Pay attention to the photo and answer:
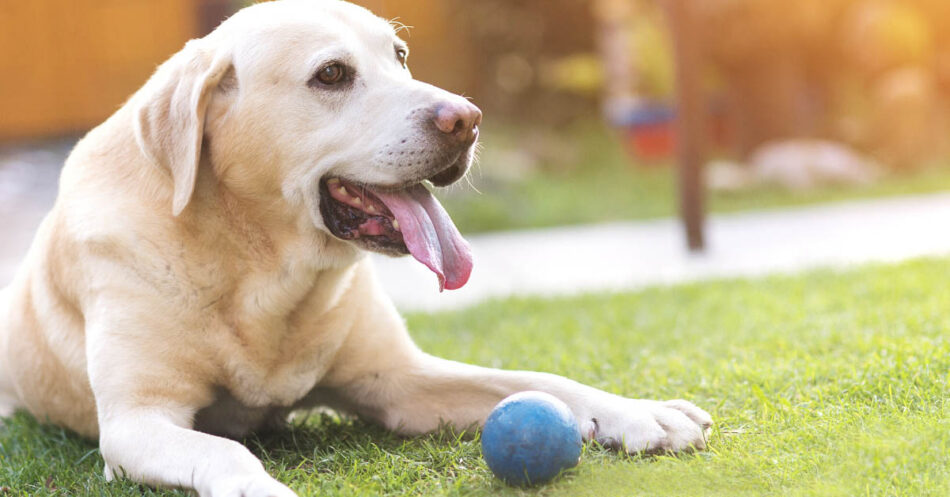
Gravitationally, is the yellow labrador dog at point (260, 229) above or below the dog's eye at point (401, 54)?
below

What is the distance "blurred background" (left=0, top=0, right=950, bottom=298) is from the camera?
829 centimetres

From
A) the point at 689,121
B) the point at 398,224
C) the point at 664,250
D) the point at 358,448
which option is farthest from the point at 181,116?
the point at 664,250

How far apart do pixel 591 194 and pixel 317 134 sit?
20.6 feet

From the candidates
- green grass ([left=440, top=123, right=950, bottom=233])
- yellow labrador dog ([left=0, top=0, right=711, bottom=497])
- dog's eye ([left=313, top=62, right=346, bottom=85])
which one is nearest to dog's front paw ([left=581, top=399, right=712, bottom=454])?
yellow labrador dog ([left=0, top=0, right=711, bottom=497])

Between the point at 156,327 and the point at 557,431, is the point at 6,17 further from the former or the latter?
the point at 557,431

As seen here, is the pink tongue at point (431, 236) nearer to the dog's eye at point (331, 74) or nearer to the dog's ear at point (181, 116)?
the dog's eye at point (331, 74)

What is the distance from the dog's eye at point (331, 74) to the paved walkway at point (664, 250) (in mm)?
2500

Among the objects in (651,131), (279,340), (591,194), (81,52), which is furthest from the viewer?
(81,52)

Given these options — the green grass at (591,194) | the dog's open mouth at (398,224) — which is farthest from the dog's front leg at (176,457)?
the green grass at (591,194)

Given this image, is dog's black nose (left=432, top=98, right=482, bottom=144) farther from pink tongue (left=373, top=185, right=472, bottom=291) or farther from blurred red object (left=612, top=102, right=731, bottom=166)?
blurred red object (left=612, top=102, right=731, bottom=166)

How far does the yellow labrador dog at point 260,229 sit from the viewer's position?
256cm

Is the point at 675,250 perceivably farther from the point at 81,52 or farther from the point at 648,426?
the point at 81,52

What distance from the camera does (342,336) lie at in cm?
282

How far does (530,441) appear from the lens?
2.23m
